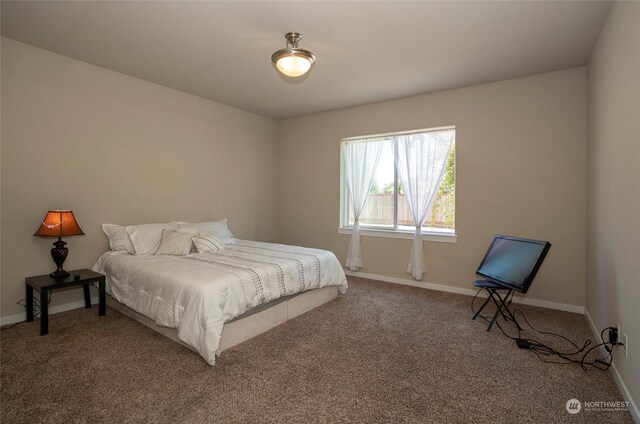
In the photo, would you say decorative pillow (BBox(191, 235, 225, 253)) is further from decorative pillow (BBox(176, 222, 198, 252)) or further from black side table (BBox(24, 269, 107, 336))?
black side table (BBox(24, 269, 107, 336))

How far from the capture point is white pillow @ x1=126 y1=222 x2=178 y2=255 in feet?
11.5

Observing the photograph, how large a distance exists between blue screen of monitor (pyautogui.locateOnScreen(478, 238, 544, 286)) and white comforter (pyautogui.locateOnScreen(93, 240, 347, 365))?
5.26ft

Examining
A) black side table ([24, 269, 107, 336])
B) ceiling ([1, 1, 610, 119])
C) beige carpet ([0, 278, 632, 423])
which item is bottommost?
beige carpet ([0, 278, 632, 423])

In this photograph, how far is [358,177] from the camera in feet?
16.1

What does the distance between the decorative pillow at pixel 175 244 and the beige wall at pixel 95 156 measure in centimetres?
62

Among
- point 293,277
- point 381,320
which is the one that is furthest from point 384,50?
point 381,320

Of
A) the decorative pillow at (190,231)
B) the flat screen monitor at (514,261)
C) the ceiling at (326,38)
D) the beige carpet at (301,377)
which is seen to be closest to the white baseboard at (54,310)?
the beige carpet at (301,377)

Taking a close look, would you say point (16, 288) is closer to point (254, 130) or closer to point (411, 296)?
point (254, 130)

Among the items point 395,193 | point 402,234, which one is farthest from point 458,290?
point 395,193

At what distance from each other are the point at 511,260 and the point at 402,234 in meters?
1.67

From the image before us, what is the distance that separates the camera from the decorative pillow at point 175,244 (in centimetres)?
346

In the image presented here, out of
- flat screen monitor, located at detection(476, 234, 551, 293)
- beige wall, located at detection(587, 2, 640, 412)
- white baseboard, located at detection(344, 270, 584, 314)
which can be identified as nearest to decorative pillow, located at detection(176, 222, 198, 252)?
white baseboard, located at detection(344, 270, 584, 314)

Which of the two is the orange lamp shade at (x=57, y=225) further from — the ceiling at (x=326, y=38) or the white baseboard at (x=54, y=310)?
the ceiling at (x=326, y=38)

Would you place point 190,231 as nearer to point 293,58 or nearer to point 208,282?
point 208,282
